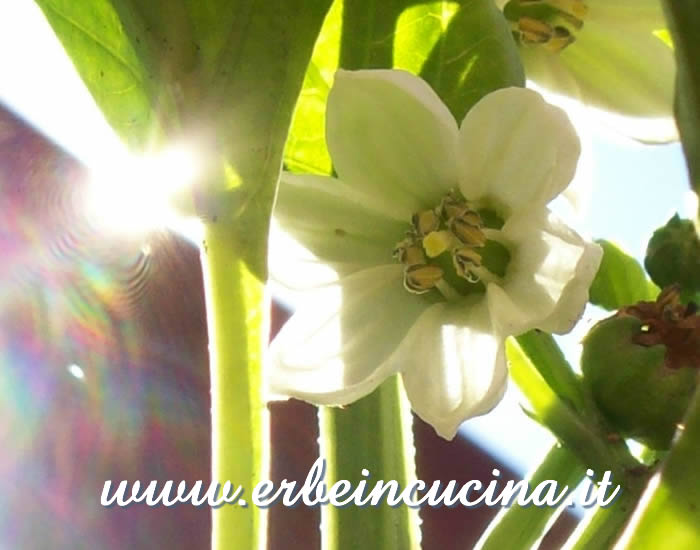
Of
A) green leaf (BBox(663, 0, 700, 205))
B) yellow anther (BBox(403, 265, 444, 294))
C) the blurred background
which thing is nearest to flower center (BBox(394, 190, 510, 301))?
yellow anther (BBox(403, 265, 444, 294))

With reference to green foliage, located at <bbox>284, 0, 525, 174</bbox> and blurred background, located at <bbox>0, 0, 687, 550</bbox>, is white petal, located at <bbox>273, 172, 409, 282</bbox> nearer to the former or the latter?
green foliage, located at <bbox>284, 0, 525, 174</bbox>

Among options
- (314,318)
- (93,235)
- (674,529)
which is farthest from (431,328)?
(93,235)

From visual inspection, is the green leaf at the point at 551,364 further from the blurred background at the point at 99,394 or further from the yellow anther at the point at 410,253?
the blurred background at the point at 99,394

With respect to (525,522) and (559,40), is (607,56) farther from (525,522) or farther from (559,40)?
(525,522)

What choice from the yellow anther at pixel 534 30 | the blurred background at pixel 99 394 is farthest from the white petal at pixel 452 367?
the blurred background at pixel 99 394

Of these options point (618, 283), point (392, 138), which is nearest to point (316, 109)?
point (392, 138)
